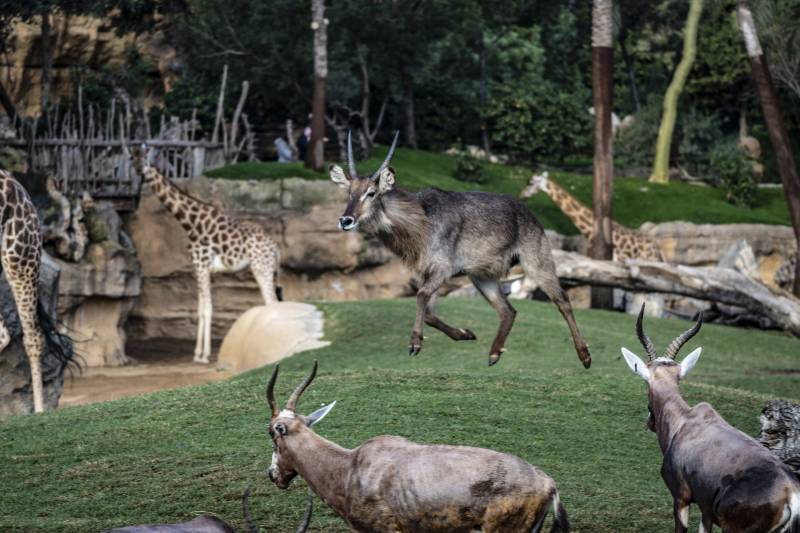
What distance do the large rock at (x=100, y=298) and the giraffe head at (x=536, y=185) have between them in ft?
23.7

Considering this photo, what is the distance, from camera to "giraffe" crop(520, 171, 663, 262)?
24.1m

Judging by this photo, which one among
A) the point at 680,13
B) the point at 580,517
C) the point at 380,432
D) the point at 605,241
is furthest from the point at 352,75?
the point at 580,517

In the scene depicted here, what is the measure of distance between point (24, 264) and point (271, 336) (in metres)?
4.04

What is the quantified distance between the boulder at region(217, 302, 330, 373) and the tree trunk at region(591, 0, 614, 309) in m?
5.56

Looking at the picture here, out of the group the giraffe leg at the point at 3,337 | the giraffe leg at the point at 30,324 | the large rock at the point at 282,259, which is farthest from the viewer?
the large rock at the point at 282,259

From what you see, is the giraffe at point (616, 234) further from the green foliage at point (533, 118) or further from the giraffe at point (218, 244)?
the green foliage at point (533, 118)

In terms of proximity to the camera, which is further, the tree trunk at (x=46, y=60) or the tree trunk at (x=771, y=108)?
the tree trunk at (x=46, y=60)

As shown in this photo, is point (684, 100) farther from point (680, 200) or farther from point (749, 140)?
point (680, 200)

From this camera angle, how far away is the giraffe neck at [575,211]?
24.4 m

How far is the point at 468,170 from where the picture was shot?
1107 inches

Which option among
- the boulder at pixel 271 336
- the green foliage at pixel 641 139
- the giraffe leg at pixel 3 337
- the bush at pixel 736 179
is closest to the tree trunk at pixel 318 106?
the boulder at pixel 271 336

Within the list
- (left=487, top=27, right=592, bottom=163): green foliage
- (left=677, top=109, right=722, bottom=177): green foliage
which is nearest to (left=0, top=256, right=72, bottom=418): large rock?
(left=487, top=27, right=592, bottom=163): green foliage

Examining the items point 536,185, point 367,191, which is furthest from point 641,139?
point 367,191

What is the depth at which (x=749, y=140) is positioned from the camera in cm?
3288
